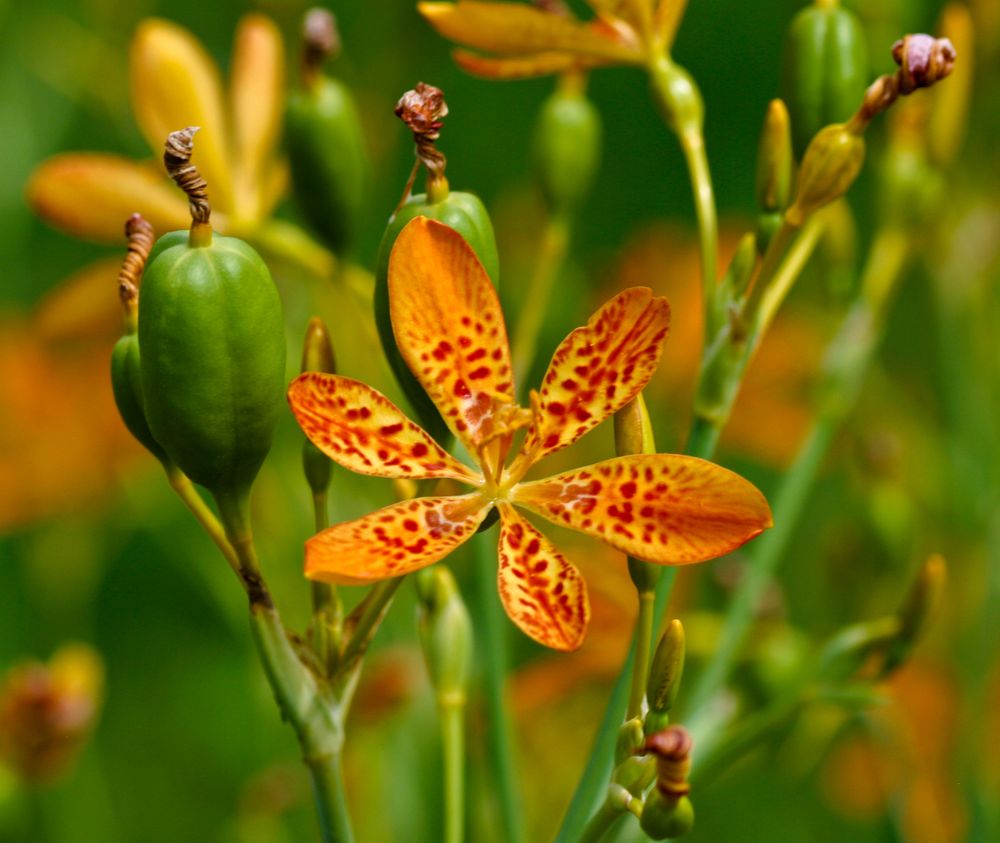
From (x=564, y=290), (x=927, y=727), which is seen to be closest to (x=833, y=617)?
(x=927, y=727)

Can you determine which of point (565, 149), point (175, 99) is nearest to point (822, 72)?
point (565, 149)

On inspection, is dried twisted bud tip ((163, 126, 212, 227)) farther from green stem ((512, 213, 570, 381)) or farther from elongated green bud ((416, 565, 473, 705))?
green stem ((512, 213, 570, 381))

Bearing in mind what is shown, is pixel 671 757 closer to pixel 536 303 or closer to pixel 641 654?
pixel 641 654

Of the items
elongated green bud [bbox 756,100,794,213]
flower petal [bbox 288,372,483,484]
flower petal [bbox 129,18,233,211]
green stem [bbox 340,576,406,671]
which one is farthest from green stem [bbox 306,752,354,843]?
flower petal [bbox 129,18,233,211]

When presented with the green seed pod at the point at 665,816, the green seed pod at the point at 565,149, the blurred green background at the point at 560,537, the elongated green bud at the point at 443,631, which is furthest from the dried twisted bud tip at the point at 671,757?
the green seed pod at the point at 565,149

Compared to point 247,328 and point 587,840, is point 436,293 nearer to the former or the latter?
point 247,328

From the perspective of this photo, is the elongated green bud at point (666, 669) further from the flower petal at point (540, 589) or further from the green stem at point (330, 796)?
the green stem at point (330, 796)

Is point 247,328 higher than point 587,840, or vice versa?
point 247,328
